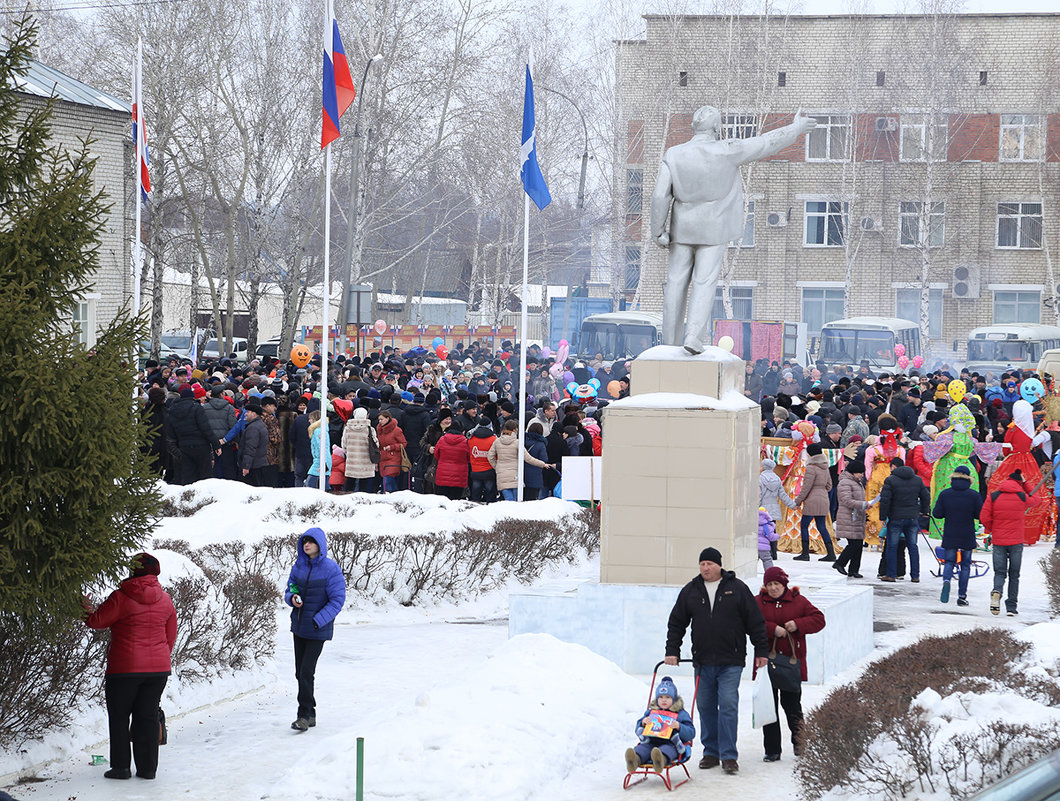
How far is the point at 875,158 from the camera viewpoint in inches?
2178

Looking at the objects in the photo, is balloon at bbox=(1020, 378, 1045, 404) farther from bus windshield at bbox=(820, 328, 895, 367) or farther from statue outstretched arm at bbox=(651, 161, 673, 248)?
bus windshield at bbox=(820, 328, 895, 367)

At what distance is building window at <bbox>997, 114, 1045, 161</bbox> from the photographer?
5538cm

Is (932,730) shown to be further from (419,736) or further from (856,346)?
(856,346)

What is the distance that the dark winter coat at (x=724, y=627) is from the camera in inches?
349

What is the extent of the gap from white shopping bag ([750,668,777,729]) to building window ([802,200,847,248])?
48.1m

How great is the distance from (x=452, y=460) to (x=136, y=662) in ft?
37.3

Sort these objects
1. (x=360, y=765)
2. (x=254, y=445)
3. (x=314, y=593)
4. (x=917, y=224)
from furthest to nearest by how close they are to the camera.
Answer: (x=917, y=224) < (x=254, y=445) < (x=314, y=593) < (x=360, y=765)

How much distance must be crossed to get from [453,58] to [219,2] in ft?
22.8

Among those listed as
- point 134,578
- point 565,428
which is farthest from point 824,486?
point 134,578

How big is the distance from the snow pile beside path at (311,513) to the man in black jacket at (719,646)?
6701mm

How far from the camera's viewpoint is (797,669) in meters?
9.10

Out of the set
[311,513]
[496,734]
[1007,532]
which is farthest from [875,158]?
[496,734]

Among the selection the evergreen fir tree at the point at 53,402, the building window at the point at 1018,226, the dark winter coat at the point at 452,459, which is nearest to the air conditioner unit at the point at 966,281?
the building window at the point at 1018,226

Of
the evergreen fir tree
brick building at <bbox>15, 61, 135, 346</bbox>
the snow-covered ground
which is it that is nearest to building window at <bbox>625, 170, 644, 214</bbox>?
brick building at <bbox>15, 61, 135, 346</bbox>
